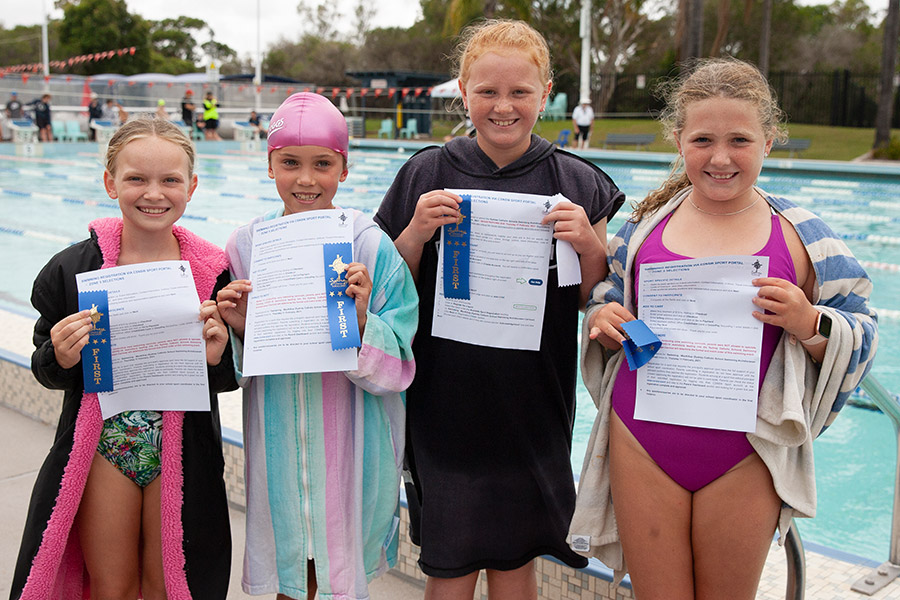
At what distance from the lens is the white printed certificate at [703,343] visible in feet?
5.81

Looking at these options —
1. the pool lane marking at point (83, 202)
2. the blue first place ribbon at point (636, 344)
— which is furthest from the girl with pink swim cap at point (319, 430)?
the pool lane marking at point (83, 202)

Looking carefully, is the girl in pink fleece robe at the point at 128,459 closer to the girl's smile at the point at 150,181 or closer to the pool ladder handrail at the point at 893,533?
the girl's smile at the point at 150,181

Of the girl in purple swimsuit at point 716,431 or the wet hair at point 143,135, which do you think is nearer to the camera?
the girl in purple swimsuit at point 716,431

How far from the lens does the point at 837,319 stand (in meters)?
1.71

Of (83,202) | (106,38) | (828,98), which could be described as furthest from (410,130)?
(106,38)

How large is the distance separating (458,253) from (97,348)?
96 centimetres

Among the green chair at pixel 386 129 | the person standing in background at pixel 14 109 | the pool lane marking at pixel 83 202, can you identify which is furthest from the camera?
the green chair at pixel 386 129

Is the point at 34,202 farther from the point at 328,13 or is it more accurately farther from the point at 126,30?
the point at 328,13

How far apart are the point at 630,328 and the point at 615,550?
Result: 23.6 inches

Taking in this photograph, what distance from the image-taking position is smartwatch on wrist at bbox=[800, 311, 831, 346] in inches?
67.2

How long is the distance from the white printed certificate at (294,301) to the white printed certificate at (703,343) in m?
0.73

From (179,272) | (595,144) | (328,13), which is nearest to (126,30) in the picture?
(328,13)

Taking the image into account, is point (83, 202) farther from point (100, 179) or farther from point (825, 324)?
point (825, 324)

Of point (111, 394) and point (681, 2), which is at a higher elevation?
point (681, 2)
